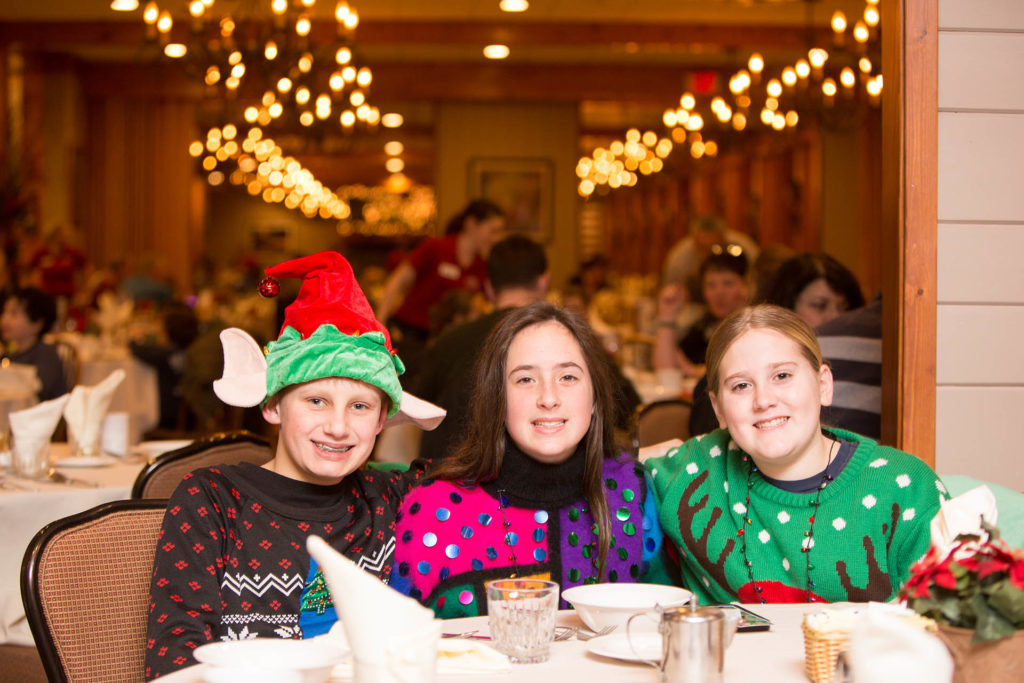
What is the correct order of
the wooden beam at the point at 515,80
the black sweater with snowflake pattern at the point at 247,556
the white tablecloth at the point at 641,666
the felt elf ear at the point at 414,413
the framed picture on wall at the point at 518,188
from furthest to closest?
the framed picture on wall at the point at 518,188 → the wooden beam at the point at 515,80 → the felt elf ear at the point at 414,413 → the black sweater with snowflake pattern at the point at 247,556 → the white tablecloth at the point at 641,666

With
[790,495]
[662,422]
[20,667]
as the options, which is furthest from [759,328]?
[20,667]

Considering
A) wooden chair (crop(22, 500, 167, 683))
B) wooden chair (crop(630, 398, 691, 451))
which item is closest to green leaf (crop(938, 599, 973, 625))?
wooden chair (crop(22, 500, 167, 683))

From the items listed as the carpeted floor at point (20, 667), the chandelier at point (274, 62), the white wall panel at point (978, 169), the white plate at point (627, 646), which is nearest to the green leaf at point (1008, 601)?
the white plate at point (627, 646)

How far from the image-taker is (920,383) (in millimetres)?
2848

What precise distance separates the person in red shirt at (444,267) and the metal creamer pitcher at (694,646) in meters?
5.30

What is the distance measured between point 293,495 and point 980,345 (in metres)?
1.83

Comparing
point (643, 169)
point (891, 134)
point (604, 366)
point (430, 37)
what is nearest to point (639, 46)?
point (430, 37)

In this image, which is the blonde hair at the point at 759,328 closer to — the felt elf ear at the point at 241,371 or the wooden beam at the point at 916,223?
the wooden beam at the point at 916,223

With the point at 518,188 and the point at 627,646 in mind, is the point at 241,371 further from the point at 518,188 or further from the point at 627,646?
the point at 518,188

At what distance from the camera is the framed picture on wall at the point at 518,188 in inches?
535

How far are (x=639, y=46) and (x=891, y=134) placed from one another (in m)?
8.48

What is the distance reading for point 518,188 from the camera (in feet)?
44.8

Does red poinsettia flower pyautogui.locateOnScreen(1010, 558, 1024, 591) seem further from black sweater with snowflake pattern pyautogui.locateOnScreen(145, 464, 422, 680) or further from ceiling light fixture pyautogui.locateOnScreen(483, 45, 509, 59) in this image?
ceiling light fixture pyautogui.locateOnScreen(483, 45, 509, 59)

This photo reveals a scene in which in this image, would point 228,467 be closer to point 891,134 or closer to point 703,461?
point 703,461
